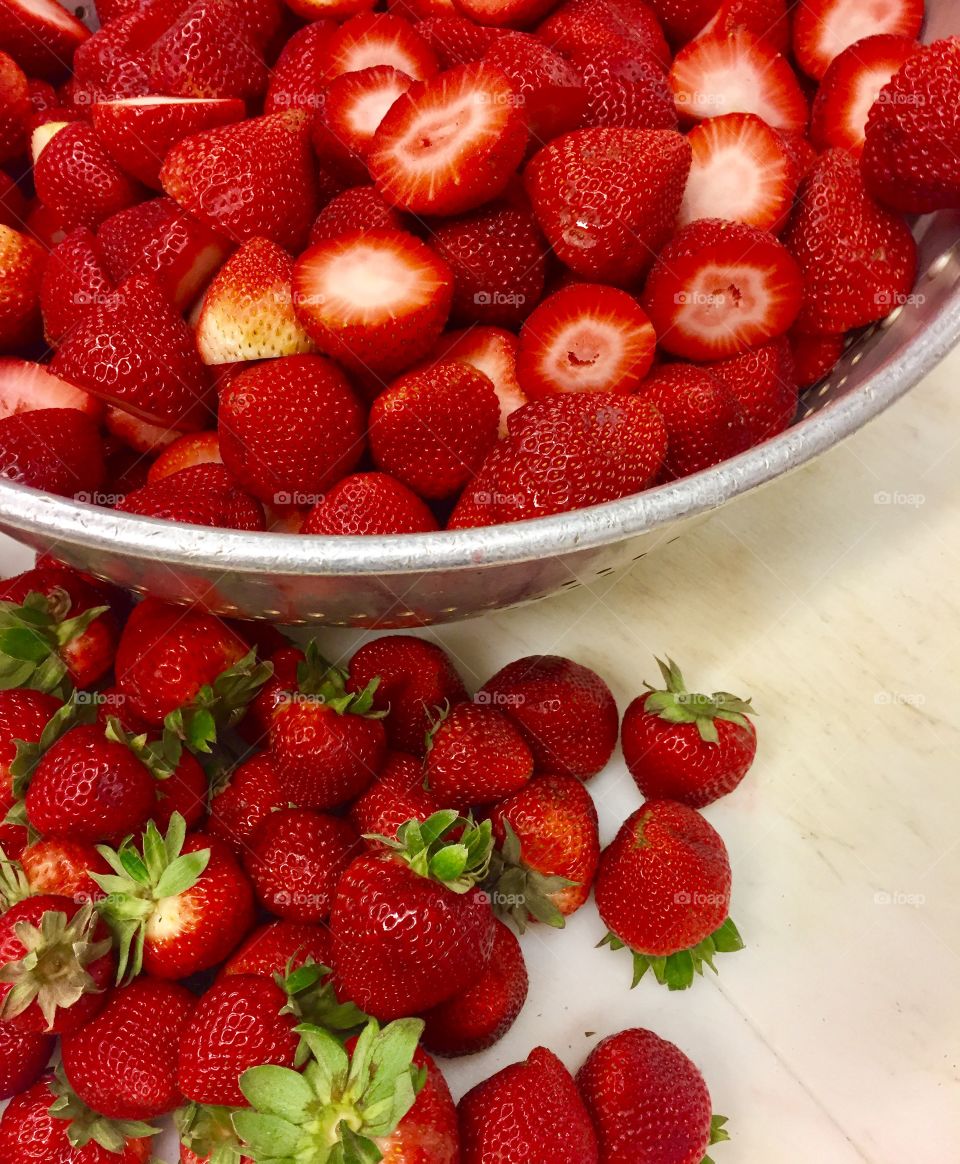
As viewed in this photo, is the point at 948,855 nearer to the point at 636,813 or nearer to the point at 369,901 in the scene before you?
the point at 636,813

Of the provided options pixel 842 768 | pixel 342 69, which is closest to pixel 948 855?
pixel 842 768

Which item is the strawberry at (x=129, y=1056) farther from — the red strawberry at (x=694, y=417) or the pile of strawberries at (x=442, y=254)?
the red strawberry at (x=694, y=417)

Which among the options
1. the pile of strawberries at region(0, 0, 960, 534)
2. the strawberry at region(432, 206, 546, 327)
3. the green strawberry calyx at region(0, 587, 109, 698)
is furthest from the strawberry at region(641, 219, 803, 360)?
the green strawberry calyx at region(0, 587, 109, 698)

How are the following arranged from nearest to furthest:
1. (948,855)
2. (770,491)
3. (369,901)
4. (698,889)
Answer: (369,901) → (698,889) → (948,855) → (770,491)

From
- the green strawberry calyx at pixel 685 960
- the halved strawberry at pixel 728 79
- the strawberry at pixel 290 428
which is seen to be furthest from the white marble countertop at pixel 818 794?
the halved strawberry at pixel 728 79

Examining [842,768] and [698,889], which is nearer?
[698,889]

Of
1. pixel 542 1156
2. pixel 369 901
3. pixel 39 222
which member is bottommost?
pixel 542 1156

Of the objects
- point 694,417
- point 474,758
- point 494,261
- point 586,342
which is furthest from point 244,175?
point 474,758

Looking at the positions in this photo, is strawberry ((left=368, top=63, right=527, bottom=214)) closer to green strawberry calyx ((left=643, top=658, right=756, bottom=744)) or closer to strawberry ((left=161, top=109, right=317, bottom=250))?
strawberry ((left=161, top=109, right=317, bottom=250))
